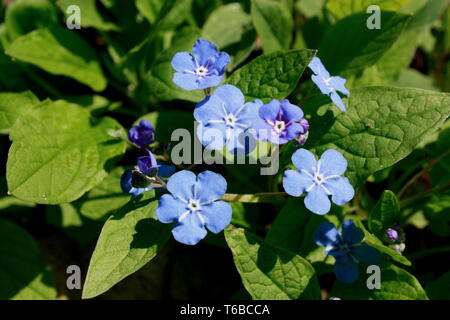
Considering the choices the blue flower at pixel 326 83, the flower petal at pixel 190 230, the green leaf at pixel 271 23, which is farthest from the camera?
the green leaf at pixel 271 23

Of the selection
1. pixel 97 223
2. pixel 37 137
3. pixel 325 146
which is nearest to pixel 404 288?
pixel 325 146

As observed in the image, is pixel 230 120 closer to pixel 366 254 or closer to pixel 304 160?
pixel 304 160

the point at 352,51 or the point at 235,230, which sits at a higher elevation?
the point at 352,51

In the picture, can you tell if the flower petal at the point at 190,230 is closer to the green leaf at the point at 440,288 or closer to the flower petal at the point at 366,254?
the flower petal at the point at 366,254

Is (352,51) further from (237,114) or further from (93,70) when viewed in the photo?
(93,70)

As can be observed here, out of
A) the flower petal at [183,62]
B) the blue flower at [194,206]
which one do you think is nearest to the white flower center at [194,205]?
the blue flower at [194,206]

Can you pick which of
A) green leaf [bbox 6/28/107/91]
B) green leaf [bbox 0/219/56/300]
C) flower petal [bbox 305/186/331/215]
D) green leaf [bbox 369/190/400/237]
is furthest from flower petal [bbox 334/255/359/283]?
green leaf [bbox 6/28/107/91]

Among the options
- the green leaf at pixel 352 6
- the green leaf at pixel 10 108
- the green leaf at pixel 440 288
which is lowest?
the green leaf at pixel 440 288

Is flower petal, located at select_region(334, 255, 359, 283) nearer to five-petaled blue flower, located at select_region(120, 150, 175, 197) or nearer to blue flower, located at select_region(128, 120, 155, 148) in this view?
five-petaled blue flower, located at select_region(120, 150, 175, 197)
